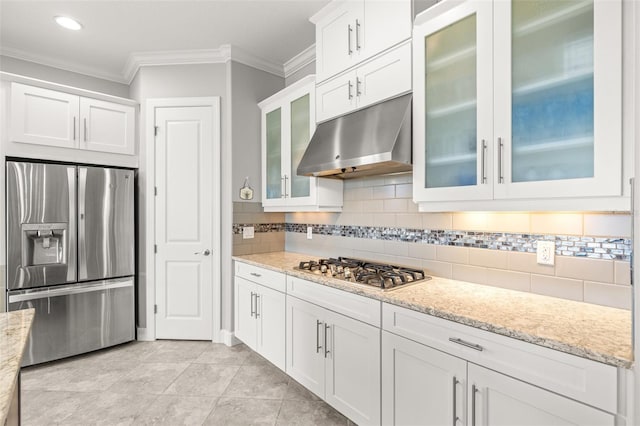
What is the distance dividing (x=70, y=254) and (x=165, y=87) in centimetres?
180

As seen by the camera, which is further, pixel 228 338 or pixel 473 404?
pixel 228 338

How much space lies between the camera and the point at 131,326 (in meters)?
3.14

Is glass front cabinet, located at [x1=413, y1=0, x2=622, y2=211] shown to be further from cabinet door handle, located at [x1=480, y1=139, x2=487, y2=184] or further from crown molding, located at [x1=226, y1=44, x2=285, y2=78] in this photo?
crown molding, located at [x1=226, y1=44, x2=285, y2=78]

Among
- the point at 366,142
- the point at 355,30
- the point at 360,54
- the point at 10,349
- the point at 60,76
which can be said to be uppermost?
the point at 60,76

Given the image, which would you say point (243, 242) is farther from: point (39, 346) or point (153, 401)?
point (39, 346)

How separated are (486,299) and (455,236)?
517 mm

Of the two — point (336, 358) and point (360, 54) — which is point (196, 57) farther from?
point (336, 358)

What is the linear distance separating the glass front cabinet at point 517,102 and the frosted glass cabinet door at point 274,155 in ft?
4.97

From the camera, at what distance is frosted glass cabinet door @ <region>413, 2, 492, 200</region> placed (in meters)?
1.54

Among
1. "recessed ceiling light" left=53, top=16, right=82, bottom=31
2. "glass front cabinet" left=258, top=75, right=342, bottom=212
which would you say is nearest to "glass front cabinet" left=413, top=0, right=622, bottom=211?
"glass front cabinet" left=258, top=75, right=342, bottom=212

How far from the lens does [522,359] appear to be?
117 centimetres

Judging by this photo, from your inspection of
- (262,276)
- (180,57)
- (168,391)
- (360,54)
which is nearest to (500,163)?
(360,54)

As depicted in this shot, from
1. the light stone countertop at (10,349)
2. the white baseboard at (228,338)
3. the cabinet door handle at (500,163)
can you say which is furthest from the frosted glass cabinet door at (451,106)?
the white baseboard at (228,338)

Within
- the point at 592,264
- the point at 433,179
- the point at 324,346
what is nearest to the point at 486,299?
the point at 592,264
